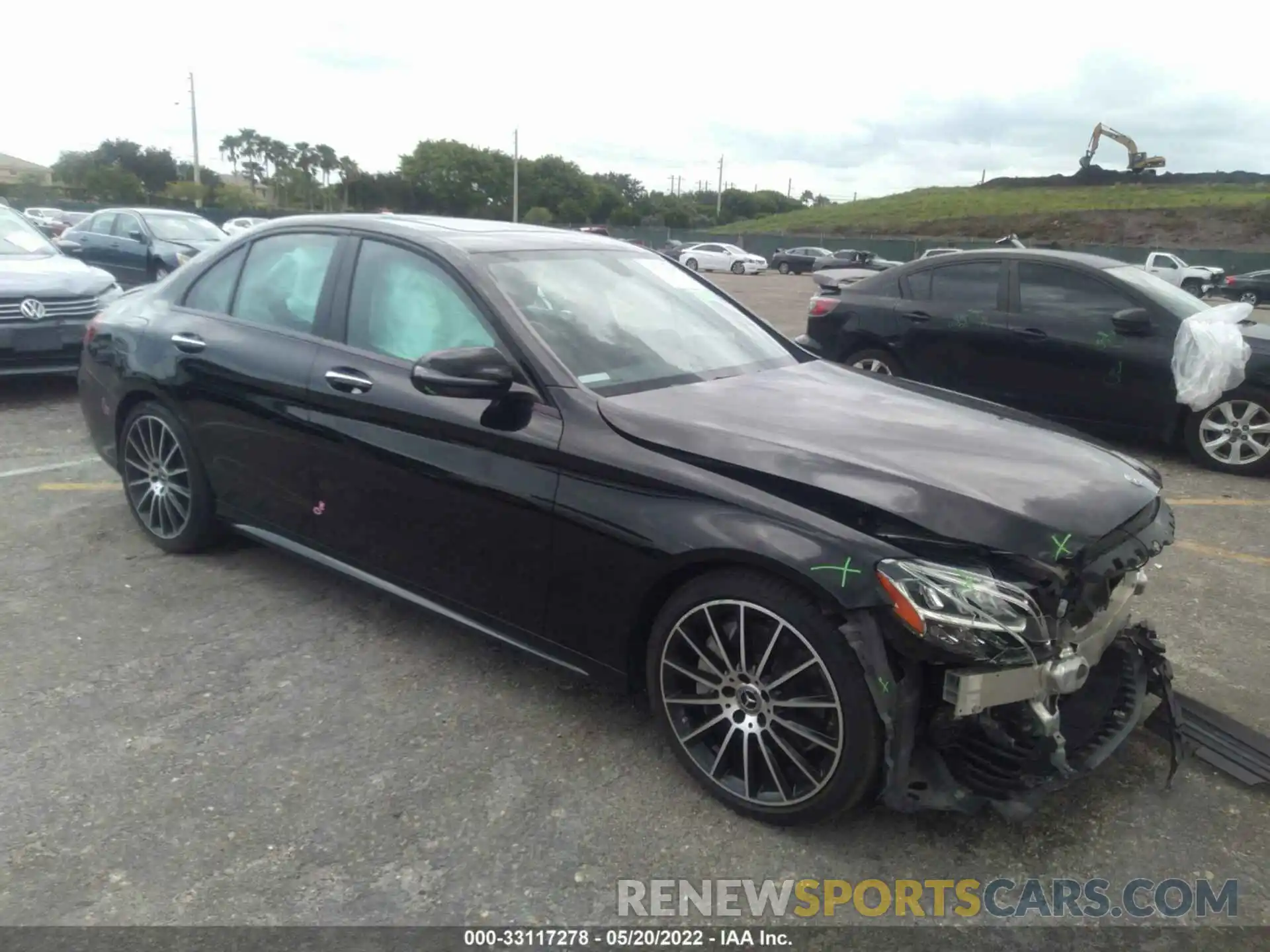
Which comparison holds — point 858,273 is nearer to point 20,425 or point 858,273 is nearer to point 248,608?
point 20,425

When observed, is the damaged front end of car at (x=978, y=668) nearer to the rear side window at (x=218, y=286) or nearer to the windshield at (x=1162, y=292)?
the rear side window at (x=218, y=286)

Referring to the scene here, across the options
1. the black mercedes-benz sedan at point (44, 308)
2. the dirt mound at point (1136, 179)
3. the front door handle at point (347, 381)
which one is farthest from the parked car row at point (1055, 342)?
the dirt mound at point (1136, 179)

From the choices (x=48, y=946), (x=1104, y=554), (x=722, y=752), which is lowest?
(x=48, y=946)

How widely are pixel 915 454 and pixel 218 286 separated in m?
3.17

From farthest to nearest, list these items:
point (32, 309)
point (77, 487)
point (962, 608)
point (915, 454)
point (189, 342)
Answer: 1. point (32, 309)
2. point (77, 487)
3. point (189, 342)
4. point (915, 454)
5. point (962, 608)

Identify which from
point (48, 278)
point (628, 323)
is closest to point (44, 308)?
point (48, 278)

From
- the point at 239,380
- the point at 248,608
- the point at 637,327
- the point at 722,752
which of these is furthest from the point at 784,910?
the point at 239,380

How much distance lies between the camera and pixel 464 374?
2.96 metres

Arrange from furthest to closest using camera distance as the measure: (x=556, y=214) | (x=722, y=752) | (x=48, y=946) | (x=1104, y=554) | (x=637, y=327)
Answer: (x=556, y=214) < (x=637, y=327) < (x=722, y=752) < (x=1104, y=554) < (x=48, y=946)

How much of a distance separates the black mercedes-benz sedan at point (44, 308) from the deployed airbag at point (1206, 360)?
8032 mm

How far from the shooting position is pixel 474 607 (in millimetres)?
3281

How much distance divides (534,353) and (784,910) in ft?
5.83

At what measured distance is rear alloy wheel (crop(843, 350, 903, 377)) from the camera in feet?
25.8

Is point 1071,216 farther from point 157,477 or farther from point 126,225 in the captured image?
point 157,477
